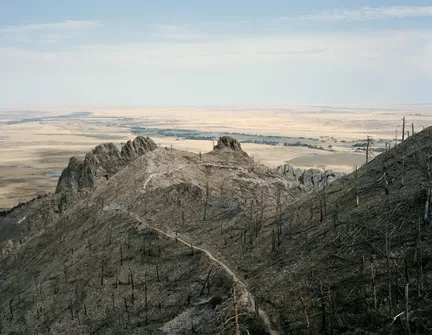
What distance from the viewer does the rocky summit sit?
995 inches

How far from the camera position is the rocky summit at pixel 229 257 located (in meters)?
25.3

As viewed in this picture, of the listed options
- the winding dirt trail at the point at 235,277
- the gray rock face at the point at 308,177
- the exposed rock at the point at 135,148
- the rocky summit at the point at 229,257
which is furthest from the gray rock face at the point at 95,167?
the winding dirt trail at the point at 235,277

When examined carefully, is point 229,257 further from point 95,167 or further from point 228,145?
point 95,167

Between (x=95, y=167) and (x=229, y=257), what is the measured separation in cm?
3891

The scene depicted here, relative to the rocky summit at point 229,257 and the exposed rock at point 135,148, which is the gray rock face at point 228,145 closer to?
the rocky summit at point 229,257

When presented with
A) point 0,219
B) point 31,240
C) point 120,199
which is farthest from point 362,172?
point 0,219

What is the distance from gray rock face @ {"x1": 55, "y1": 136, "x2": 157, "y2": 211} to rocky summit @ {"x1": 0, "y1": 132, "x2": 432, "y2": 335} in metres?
10.9

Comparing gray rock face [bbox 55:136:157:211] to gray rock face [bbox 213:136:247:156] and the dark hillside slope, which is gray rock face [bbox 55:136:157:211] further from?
the dark hillside slope

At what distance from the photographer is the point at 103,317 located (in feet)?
107

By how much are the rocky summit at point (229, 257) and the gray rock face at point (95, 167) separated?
35.7ft

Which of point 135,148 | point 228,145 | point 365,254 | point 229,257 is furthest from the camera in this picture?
point 135,148

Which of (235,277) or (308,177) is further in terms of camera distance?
(308,177)

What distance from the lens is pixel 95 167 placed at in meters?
69.8

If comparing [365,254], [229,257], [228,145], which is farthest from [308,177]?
[365,254]
